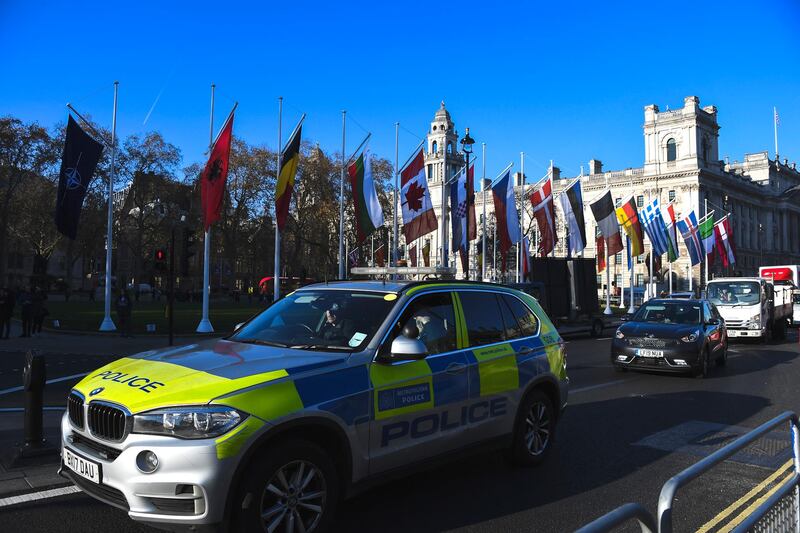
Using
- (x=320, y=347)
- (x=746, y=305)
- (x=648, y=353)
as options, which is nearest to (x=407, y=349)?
(x=320, y=347)

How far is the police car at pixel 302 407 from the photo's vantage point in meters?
3.41

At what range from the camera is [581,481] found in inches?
213

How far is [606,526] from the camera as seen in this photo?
2164 mm

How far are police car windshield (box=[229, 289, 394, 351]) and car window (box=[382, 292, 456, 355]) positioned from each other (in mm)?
174

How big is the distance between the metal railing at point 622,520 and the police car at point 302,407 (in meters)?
2.00

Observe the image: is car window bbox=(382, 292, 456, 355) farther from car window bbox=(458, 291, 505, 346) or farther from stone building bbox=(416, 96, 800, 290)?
stone building bbox=(416, 96, 800, 290)

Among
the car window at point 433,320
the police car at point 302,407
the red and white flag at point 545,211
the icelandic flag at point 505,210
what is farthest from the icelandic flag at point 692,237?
the car window at point 433,320

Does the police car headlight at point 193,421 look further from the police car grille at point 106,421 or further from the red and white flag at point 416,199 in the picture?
the red and white flag at point 416,199

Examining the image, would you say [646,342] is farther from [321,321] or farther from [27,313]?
[27,313]

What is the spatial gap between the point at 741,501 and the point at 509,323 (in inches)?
94.3

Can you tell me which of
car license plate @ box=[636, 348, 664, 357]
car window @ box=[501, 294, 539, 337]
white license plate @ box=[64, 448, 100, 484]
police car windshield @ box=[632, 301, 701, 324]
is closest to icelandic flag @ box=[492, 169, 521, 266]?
police car windshield @ box=[632, 301, 701, 324]

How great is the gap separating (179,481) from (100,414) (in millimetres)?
800

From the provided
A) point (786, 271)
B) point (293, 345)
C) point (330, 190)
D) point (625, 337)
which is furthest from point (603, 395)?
point (330, 190)

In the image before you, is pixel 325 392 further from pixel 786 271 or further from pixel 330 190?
pixel 330 190
